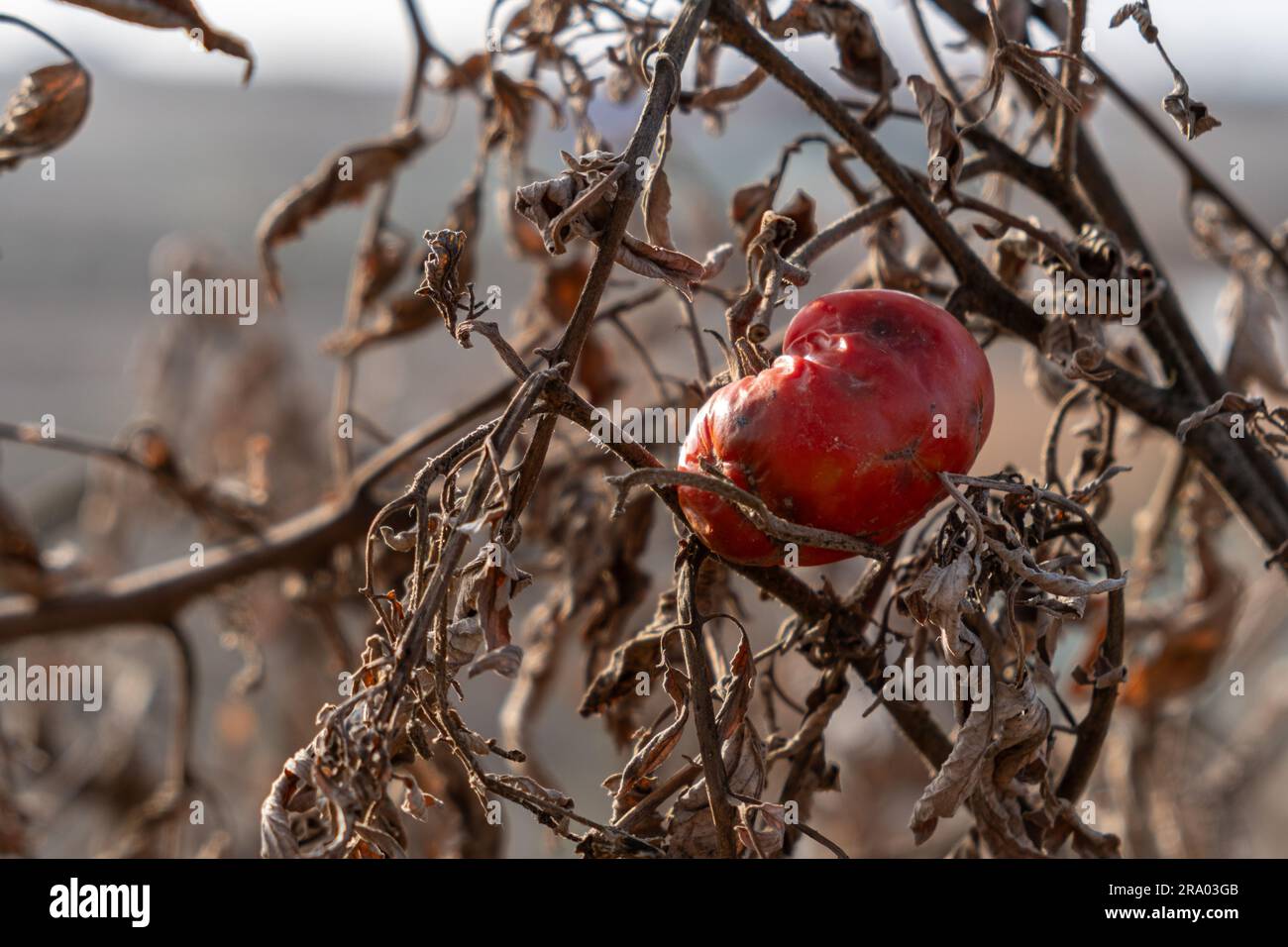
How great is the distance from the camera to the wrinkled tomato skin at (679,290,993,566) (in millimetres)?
720

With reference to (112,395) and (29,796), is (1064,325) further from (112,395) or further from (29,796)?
(112,395)

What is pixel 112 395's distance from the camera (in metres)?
8.52

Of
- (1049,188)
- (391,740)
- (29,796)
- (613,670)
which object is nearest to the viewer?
(391,740)

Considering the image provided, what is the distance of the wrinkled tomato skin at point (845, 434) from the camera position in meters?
0.72

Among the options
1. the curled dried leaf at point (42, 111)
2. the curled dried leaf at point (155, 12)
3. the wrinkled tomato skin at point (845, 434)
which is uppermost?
the curled dried leaf at point (42, 111)

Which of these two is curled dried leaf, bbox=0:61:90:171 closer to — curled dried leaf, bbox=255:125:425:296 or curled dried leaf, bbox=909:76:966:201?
curled dried leaf, bbox=255:125:425:296

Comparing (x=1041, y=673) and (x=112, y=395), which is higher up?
(x=112, y=395)

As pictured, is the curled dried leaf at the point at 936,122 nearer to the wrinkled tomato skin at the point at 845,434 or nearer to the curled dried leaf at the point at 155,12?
the wrinkled tomato skin at the point at 845,434

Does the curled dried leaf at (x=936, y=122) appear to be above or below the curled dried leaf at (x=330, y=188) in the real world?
below

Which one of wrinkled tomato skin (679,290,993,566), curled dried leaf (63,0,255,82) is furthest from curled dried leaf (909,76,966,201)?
curled dried leaf (63,0,255,82)

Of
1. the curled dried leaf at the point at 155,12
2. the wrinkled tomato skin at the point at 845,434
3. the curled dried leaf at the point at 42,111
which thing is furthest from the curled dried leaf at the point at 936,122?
the curled dried leaf at the point at 42,111

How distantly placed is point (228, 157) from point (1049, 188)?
643 inches
